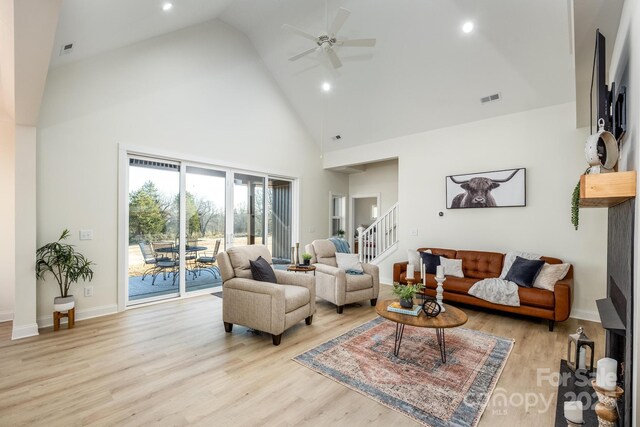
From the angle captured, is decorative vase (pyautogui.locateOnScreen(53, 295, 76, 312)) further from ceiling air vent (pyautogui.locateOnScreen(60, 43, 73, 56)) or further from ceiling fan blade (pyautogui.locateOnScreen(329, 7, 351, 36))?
ceiling fan blade (pyautogui.locateOnScreen(329, 7, 351, 36))

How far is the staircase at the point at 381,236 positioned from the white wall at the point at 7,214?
534 centimetres

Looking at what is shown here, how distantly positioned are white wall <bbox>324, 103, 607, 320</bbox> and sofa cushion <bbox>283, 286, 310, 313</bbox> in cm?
296

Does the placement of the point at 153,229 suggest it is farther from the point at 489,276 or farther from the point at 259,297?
the point at 489,276

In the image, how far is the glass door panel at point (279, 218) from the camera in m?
6.25

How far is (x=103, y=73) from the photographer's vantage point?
12.6 feet

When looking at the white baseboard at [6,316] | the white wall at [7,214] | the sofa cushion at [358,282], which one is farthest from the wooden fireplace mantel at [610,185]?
the white baseboard at [6,316]

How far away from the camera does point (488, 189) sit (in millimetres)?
4738

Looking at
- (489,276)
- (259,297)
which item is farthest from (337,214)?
(259,297)

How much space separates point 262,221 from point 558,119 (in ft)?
17.1

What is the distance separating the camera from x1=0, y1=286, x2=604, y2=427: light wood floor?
1940mm

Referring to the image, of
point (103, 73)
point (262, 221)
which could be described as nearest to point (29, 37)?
point (103, 73)

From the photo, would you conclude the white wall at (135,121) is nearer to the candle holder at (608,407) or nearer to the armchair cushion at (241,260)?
the armchair cushion at (241,260)

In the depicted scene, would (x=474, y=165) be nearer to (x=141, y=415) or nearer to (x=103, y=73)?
(x=141, y=415)

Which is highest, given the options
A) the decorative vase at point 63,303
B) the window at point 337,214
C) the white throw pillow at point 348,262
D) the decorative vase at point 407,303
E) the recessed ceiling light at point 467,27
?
the recessed ceiling light at point 467,27
